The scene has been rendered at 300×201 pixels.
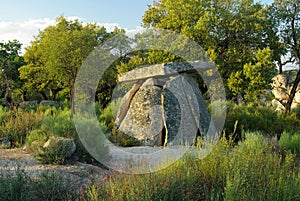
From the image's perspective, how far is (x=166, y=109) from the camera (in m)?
9.58

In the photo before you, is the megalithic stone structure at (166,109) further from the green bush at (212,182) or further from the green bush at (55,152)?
the green bush at (212,182)

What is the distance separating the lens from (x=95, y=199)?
12.0 ft

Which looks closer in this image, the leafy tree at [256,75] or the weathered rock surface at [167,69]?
the weathered rock surface at [167,69]

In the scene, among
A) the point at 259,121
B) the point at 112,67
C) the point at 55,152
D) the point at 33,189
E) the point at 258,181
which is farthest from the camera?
the point at 112,67

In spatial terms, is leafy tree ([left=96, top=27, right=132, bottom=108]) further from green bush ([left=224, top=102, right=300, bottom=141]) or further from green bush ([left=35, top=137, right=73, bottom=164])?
green bush ([left=35, top=137, right=73, bottom=164])

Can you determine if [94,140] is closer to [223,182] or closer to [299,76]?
[223,182]

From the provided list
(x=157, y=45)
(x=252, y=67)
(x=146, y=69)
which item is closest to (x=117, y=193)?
(x=146, y=69)

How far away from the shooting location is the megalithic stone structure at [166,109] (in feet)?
30.8

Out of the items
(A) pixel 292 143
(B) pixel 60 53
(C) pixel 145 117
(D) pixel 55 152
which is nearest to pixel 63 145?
(D) pixel 55 152

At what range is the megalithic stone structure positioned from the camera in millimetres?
9398

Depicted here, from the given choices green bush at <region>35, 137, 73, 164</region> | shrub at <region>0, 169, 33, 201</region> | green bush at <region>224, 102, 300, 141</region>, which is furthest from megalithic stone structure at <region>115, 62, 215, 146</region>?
shrub at <region>0, 169, 33, 201</region>

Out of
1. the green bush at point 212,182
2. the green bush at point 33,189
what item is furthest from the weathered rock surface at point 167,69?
the green bush at point 33,189

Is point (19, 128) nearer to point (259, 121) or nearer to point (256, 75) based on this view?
point (259, 121)

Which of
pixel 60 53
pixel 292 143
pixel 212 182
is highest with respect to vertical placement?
pixel 60 53
